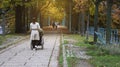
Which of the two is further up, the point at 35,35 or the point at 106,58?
the point at 35,35

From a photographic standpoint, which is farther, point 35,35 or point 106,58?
point 35,35

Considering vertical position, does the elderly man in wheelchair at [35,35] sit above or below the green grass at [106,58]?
above

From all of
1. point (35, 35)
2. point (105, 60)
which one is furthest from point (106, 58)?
point (35, 35)

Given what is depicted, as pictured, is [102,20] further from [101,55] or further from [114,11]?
[101,55]

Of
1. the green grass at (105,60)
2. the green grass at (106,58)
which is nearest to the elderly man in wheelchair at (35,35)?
the green grass at (106,58)

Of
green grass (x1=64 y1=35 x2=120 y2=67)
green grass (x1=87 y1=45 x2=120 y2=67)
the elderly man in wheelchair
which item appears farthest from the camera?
the elderly man in wheelchair

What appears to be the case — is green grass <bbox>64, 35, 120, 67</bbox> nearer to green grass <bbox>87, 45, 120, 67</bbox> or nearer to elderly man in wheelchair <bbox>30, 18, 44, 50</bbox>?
green grass <bbox>87, 45, 120, 67</bbox>

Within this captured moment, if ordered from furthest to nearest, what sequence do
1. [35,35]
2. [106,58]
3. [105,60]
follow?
[35,35] < [106,58] < [105,60]

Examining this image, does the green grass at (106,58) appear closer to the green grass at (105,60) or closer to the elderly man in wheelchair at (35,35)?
the green grass at (105,60)

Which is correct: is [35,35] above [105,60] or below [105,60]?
above

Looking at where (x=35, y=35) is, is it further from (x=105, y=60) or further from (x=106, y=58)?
(x=105, y=60)

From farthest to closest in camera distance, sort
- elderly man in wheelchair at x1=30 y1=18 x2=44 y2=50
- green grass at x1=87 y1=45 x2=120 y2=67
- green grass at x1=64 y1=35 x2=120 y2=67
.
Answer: elderly man in wheelchair at x1=30 y1=18 x2=44 y2=50, green grass at x1=64 y1=35 x2=120 y2=67, green grass at x1=87 y1=45 x2=120 y2=67

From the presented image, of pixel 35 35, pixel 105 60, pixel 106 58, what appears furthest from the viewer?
pixel 35 35

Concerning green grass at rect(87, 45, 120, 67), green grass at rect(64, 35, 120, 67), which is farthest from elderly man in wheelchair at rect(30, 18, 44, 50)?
green grass at rect(87, 45, 120, 67)
